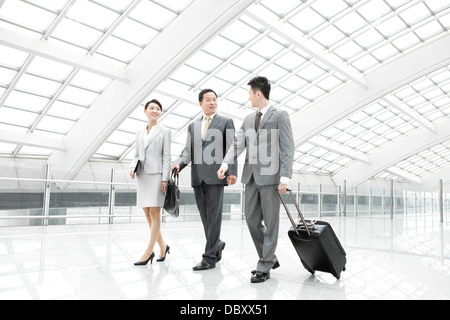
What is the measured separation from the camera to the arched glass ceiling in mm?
14453

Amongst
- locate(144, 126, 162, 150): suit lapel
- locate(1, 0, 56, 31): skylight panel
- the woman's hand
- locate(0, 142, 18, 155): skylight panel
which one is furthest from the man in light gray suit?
locate(0, 142, 18, 155): skylight panel

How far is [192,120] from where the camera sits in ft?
65.7

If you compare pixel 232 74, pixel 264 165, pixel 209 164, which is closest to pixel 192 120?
pixel 232 74

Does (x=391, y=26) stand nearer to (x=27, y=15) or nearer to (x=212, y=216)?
(x=27, y=15)

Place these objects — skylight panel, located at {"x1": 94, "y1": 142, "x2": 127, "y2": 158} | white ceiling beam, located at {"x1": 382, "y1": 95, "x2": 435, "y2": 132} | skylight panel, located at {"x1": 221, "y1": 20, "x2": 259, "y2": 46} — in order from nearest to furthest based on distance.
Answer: skylight panel, located at {"x1": 221, "y1": 20, "x2": 259, "y2": 46}, skylight panel, located at {"x1": 94, "y1": 142, "x2": 127, "y2": 158}, white ceiling beam, located at {"x1": 382, "y1": 95, "x2": 435, "y2": 132}

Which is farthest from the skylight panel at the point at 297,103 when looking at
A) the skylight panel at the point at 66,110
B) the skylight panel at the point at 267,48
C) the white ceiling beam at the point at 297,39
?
the skylight panel at the point at 66,110

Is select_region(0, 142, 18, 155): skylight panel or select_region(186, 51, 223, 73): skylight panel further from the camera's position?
select_region(0, 142, 18, 155): skylight panel

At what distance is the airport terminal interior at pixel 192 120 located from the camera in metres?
3.55

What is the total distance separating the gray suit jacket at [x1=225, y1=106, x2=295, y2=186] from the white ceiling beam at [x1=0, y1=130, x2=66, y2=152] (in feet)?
63.5

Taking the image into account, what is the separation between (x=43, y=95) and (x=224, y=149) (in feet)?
53.1

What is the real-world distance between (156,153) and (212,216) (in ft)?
3.14

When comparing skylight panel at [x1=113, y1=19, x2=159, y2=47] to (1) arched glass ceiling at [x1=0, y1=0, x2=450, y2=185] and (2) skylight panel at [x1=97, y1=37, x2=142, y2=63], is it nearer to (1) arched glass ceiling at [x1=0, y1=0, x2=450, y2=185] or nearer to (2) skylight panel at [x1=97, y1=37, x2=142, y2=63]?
(1) arched glass ceiling at [x1=0, y1=0, x2=450, y2=185]

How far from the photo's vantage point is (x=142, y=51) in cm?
1675

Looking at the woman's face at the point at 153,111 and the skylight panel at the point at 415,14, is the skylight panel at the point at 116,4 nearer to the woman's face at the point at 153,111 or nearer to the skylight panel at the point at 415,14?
the woman's face at the point at 153,111
